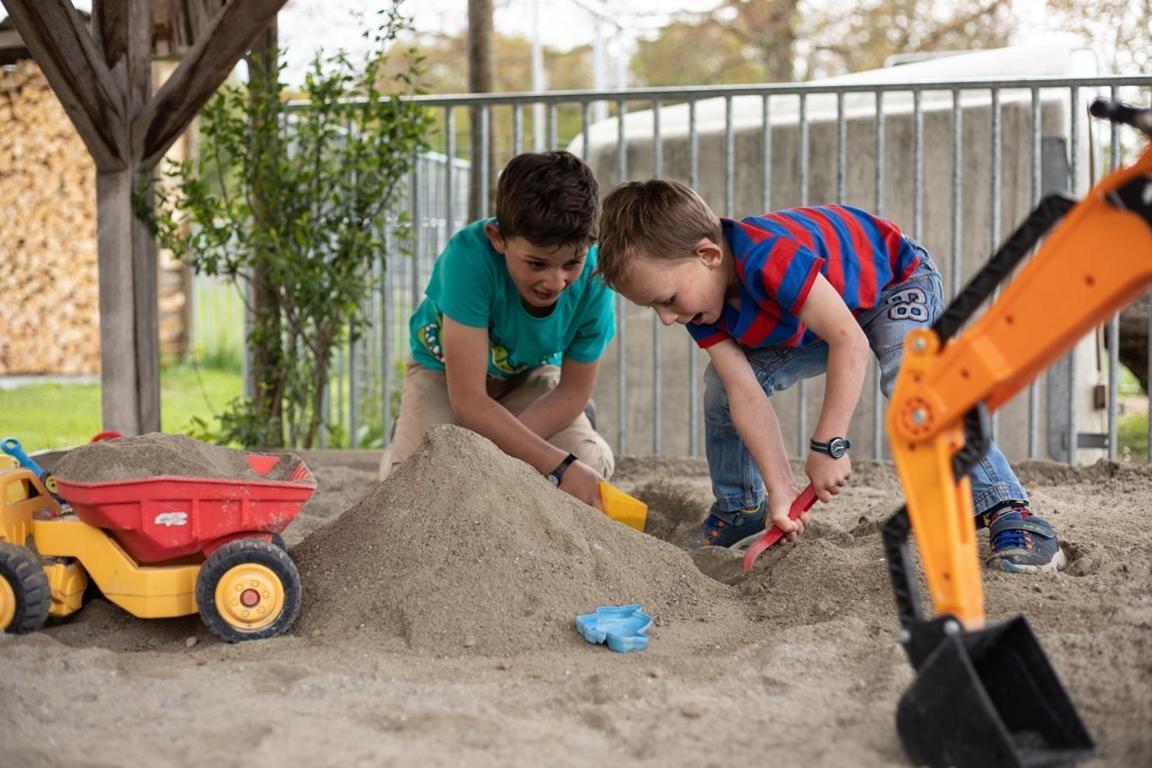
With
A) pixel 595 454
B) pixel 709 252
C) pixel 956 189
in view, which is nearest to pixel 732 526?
pixel 595 454

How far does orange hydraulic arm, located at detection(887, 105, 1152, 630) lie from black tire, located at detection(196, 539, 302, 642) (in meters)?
1.36

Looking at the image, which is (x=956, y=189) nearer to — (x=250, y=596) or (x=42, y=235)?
(x=250, y=596)

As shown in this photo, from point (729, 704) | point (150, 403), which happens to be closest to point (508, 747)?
point (729, 704)

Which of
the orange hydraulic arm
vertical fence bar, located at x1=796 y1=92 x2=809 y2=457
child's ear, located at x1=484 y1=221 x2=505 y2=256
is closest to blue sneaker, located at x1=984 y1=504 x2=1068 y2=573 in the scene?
the orange hydraulic arm

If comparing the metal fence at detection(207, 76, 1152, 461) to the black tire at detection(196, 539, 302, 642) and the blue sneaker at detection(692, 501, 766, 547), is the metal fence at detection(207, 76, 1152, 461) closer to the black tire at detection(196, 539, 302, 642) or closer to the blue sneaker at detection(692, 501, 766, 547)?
the blue sneaker at detection(692, 501, 766, 547)

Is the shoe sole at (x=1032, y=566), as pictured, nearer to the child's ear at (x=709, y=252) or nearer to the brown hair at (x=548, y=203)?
the child's ear at (x=709, y=252)

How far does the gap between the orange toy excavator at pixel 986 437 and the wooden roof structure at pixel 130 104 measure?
3.12m

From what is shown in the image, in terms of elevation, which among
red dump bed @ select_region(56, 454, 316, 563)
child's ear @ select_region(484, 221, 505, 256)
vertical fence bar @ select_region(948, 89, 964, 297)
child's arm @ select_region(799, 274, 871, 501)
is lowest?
red dump bed @ select_region(56, 454, 316, 563)

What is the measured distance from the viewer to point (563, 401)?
3.96 m

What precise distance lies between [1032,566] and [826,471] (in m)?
0.55

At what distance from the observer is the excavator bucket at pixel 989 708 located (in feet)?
5.68

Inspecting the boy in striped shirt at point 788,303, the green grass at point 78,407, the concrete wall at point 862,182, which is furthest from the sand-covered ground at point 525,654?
the green grass at point 78,407

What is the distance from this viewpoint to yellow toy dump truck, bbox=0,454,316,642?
2.47 m

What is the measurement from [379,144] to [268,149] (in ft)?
1.53
